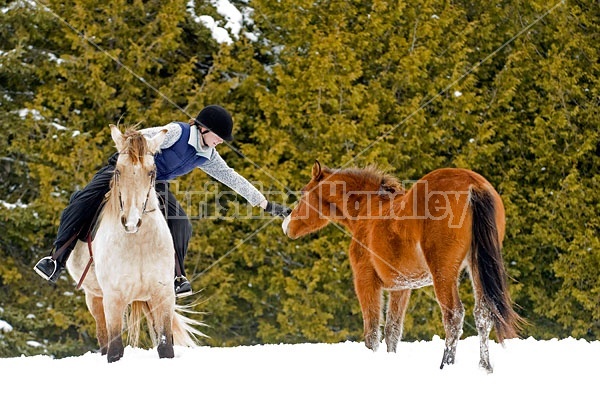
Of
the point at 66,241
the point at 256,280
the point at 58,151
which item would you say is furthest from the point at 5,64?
the point at 66,241

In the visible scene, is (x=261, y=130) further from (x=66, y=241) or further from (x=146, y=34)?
(x=66, y=241)

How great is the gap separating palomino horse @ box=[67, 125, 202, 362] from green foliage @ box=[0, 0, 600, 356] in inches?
277

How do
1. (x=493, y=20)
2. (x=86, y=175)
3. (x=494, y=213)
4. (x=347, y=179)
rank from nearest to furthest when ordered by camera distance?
(x=494, y=213)
(x=347, y=179)
(x=86, y=175)
(x=493, y=20)

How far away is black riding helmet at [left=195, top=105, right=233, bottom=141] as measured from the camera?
6.08 meters

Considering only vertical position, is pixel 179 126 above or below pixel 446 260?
above

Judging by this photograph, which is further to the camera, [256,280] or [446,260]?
[256,280]

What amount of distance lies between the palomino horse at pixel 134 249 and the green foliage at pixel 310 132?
7.04 metres

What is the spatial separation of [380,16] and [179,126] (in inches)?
341

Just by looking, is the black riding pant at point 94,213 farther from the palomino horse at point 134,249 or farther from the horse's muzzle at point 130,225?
the horse's muzzle at point 130,225

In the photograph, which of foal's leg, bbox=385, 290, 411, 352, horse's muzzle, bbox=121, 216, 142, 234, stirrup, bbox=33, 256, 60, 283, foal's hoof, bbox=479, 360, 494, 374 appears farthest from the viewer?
foal's leg, bbox=385, 290, 411, 352

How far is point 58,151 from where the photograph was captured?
13.4 metres

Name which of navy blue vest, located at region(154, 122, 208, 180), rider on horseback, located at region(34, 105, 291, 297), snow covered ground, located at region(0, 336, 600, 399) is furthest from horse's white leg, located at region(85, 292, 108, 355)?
navy blue vest, located at region(154, 122, 208, 180)

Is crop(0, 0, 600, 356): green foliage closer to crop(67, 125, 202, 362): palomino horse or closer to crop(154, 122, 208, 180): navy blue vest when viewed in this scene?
crop(154, 122, 208, 180): navy blue vest

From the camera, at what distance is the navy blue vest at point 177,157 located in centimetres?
613
